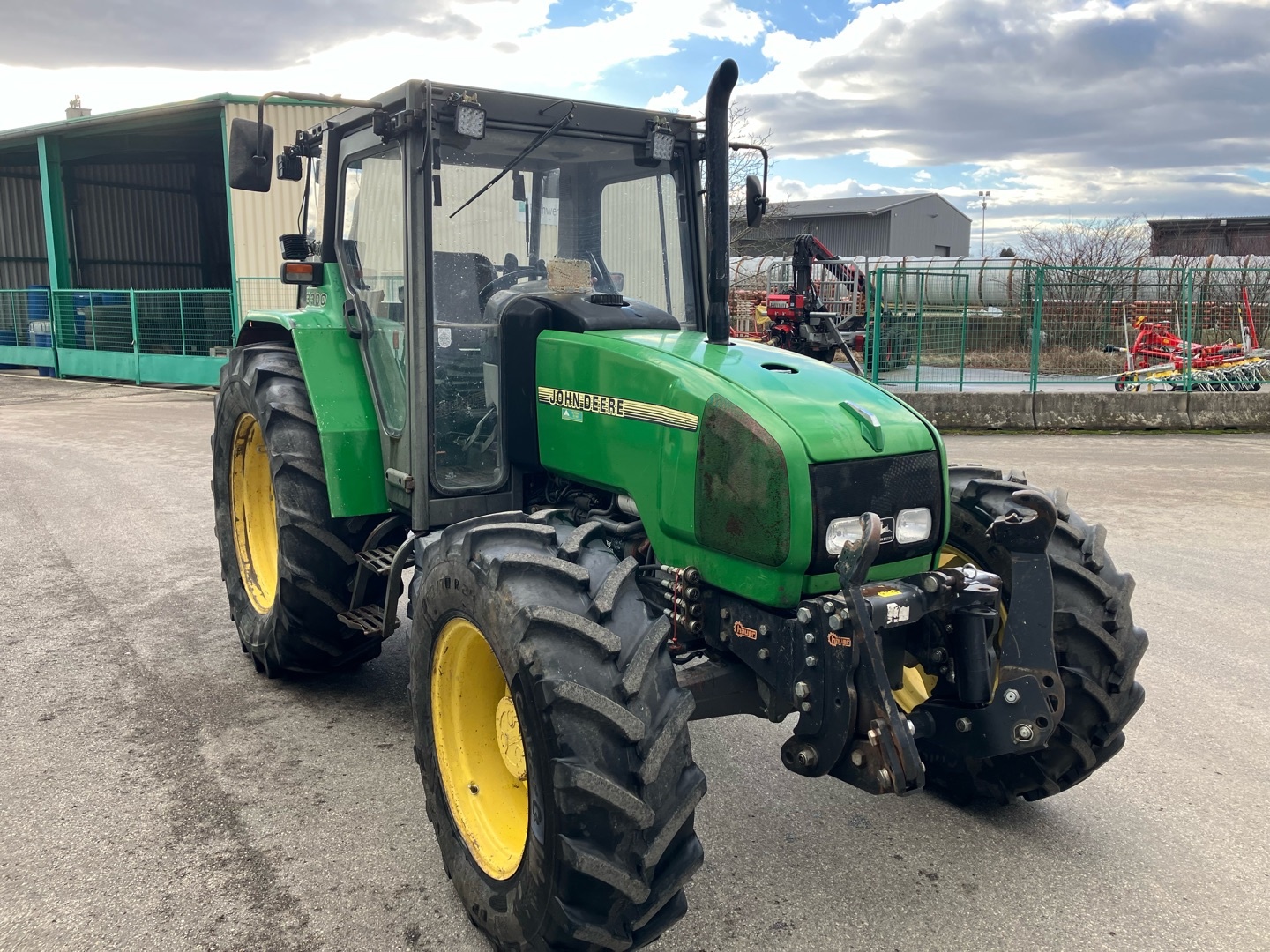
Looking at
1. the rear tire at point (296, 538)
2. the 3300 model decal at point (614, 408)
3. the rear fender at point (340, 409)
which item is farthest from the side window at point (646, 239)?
the rear tire at point (296, 538)

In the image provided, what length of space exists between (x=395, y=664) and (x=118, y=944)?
7.24 ft

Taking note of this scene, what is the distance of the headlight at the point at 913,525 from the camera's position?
10.0 feet

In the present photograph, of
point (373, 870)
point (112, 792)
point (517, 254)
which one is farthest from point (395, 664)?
point (517, 254)

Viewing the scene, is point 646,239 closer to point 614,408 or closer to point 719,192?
point 719,192

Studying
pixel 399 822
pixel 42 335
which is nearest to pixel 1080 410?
pixel 399 822

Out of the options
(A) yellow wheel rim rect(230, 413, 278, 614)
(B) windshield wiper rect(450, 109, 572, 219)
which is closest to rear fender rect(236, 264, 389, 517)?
(A) yellow wheel rim rect(230, 413, 278, 614)

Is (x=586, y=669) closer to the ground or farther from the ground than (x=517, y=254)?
closer to the ground

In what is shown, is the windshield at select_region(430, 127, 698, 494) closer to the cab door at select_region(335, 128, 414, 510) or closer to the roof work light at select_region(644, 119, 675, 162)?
the roof work light at select_region(644, 119, 675, 162)

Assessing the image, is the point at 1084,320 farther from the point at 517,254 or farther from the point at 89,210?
the point at 89,210

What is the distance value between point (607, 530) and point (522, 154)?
4.59 ft

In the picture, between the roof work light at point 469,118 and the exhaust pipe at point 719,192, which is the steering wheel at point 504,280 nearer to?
the roof work light at point 469,118

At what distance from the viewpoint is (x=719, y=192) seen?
3256mm

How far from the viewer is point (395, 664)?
16.6ft

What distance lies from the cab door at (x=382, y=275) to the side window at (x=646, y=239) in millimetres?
→ 763
